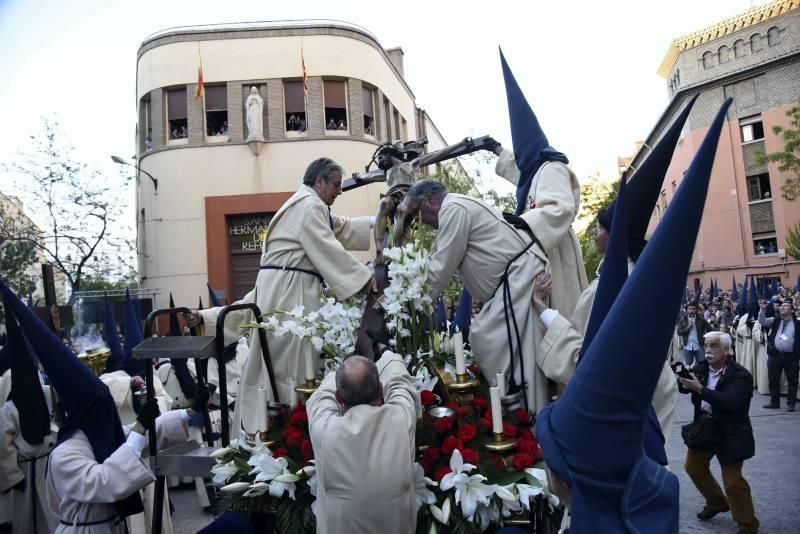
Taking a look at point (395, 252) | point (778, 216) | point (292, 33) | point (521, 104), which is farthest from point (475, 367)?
point (778, 216)

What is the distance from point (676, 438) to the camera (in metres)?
8.91

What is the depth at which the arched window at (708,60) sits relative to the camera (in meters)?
37.5

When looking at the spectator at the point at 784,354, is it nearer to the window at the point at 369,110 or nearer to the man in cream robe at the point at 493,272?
the man in cream robe at the point at 493,272

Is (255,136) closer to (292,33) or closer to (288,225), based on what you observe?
(292,33)

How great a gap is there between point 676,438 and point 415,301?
262 inches

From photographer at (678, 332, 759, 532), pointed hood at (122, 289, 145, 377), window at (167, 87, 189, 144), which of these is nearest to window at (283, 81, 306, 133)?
window at (167, 87, 189, 144)

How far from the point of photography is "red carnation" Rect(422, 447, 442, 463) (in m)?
3.22

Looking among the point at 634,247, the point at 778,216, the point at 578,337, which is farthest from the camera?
the point at 778,216

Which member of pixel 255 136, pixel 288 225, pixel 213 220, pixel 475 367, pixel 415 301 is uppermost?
pixel 255 136

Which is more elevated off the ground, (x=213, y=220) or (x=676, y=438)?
(x=213, y=220)

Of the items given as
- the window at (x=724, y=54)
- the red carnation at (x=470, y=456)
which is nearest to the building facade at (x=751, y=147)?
the window at (x=724, y=54)

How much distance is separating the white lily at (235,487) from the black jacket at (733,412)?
3745mm

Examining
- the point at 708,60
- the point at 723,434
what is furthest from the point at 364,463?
the point at 708,60

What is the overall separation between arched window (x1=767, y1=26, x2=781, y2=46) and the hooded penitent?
37668 mm
